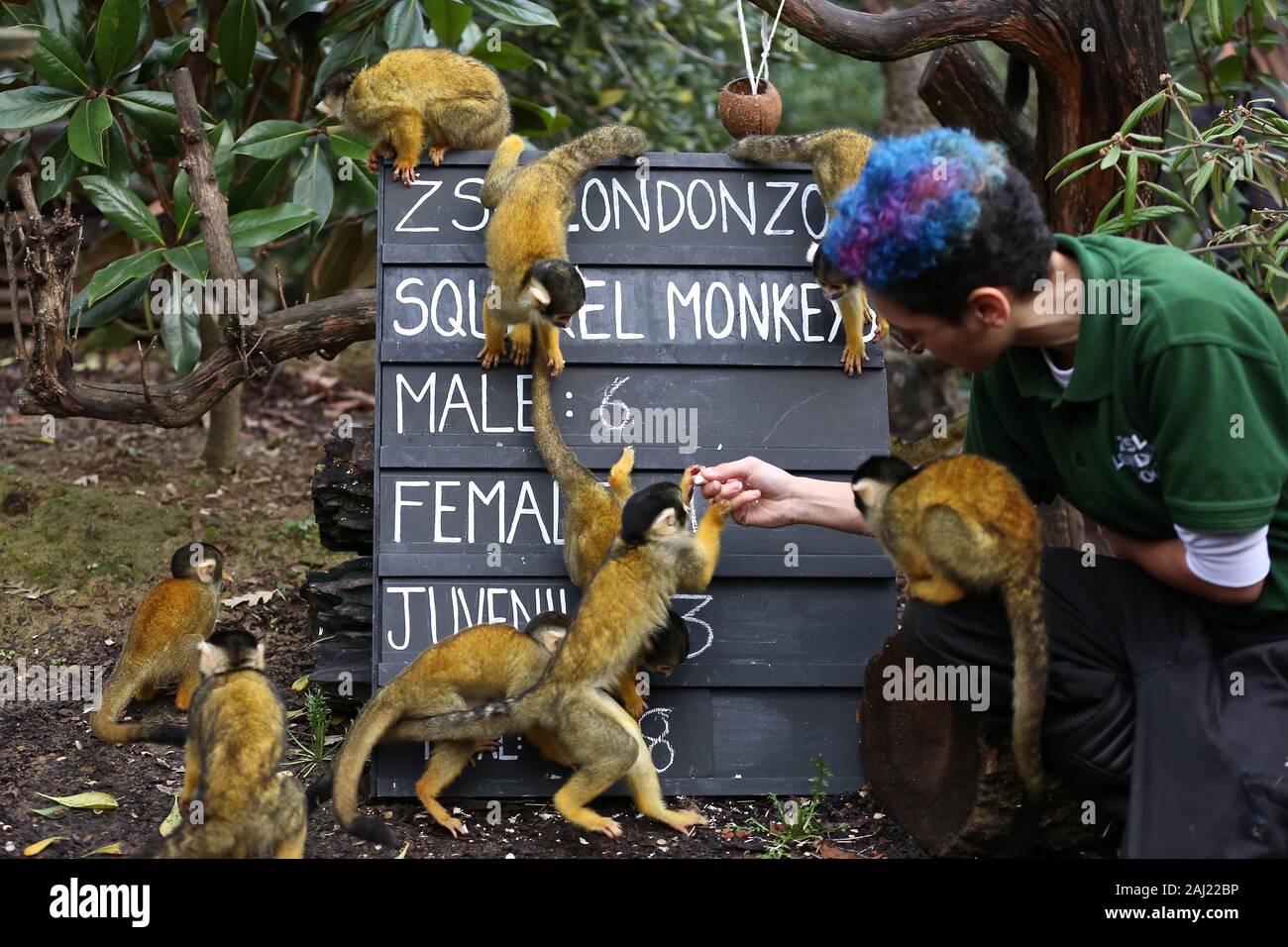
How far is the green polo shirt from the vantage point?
254 cm

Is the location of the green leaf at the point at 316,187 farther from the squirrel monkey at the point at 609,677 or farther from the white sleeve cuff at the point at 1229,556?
the white sleeve cuff at the point at 1229,556

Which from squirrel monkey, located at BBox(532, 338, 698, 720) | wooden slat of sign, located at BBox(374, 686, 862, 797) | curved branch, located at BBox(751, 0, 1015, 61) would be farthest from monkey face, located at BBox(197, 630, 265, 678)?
curved branch, located at BBox(751, 0, 1015, 61)

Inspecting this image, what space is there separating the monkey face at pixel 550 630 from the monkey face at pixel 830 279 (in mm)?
1299

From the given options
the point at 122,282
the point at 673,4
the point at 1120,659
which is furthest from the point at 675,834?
the point at 673,4

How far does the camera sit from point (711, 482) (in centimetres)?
355

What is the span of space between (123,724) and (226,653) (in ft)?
3.91

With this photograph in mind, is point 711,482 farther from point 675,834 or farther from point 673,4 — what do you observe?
point 673,4

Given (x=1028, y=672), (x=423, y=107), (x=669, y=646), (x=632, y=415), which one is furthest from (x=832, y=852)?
(x=423, y=107)

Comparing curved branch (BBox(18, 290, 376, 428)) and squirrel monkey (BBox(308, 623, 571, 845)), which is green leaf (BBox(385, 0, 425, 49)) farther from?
squirrel monkey (BBox(308, 623, 571, 845))

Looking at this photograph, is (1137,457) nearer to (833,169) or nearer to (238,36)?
(833,169)

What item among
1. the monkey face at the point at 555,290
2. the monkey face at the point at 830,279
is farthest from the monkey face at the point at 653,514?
the monkey face at the point at 830,279

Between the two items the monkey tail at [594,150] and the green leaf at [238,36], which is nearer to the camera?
the monkey tail at [594,150]

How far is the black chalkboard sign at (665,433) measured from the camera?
379 centimetres
